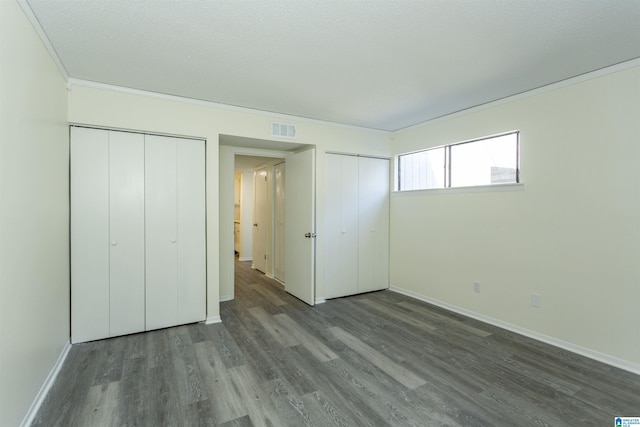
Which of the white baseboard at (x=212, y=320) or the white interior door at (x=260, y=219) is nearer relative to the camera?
the white baseboard at (x=212, y=320)

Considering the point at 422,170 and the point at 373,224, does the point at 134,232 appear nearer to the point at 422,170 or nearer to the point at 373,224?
the point at 373,224

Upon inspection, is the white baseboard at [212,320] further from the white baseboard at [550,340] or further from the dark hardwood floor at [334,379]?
the white baseboard at [550,340]

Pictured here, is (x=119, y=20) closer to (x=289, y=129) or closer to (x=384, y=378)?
(x=289, y=129)

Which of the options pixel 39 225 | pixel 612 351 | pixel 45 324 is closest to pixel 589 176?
pixel 612 351

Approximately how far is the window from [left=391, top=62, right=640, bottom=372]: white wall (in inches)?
5.3

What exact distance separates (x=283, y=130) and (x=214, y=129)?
88 centimetres

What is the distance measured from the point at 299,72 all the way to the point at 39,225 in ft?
7.67

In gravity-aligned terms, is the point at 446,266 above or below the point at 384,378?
above

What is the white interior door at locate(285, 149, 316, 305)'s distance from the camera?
4.16 m

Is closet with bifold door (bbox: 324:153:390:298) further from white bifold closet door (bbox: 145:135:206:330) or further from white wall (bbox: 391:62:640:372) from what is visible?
white bifold closet door (bbox: 145:135:206:330)

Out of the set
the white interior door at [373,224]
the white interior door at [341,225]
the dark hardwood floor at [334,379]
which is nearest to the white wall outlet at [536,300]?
the dark hardwood floor at [334,379]

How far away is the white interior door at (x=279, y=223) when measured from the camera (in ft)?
17.0

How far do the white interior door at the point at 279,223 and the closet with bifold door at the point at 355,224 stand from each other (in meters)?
1.10

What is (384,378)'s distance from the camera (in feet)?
7.85
